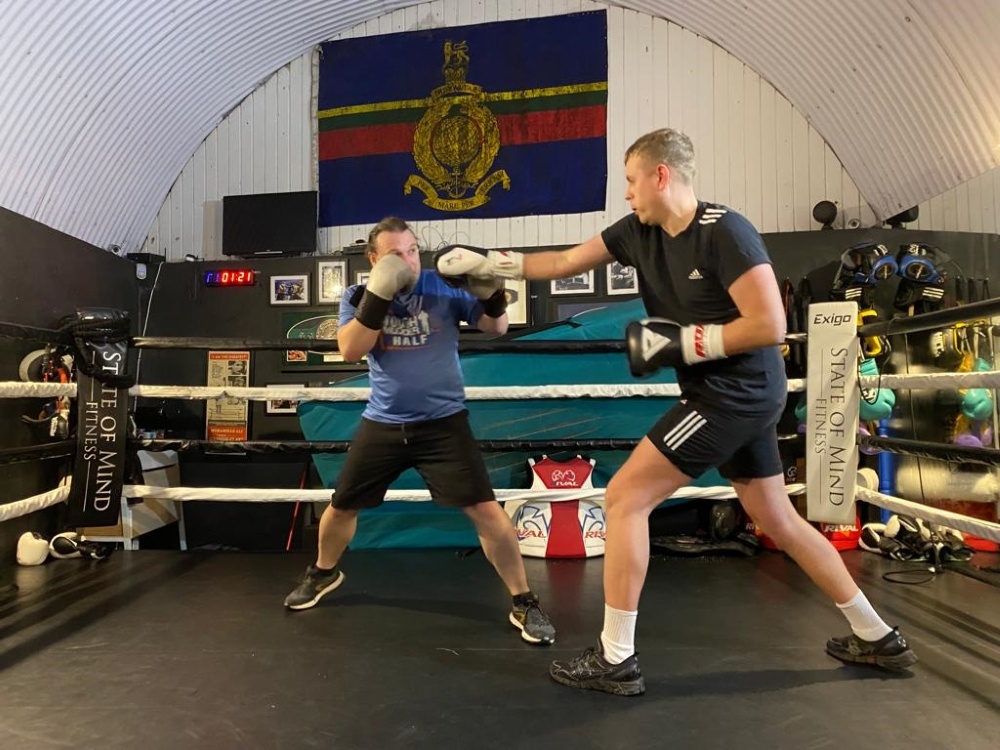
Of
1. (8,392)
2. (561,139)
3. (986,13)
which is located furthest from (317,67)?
(986,13)

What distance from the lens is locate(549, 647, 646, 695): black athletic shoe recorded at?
4.43 feet

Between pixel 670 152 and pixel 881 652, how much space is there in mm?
1317

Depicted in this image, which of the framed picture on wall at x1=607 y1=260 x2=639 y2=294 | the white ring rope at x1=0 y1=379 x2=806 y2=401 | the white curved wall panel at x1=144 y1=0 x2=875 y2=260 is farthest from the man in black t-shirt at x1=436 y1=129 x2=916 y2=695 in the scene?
the white curved wall panel at x1=144 y1=0 x2=875 y2=260

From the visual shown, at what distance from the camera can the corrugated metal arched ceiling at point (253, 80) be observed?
10.2ft

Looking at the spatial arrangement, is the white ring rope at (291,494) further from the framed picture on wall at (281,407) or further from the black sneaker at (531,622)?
the framed picture on wall at (281,407)

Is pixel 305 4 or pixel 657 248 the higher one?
pixel 305 4

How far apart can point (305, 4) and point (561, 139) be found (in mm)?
2016

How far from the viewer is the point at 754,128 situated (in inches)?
161

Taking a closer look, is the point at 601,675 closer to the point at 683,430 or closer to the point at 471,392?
the point at 683,430

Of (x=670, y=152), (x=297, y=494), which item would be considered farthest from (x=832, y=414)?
(x=297, y=494)

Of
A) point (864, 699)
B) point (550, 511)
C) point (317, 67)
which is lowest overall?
point (864, 699)

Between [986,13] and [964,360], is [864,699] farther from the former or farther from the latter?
[986,13]

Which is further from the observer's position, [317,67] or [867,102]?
[317,67]

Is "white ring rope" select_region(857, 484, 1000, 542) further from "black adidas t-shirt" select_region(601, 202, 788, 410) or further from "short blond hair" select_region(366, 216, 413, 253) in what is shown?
"short blond hair" select_region(366, 216, 413, 253)
